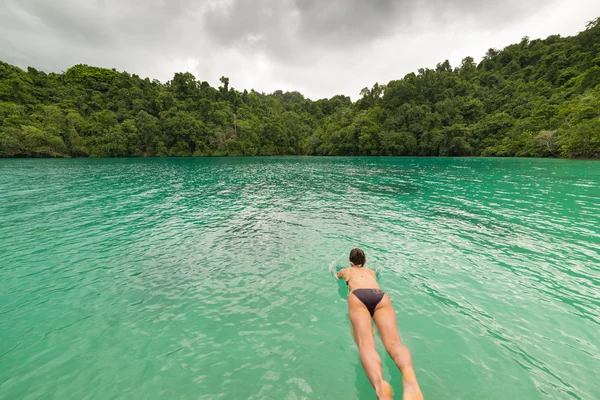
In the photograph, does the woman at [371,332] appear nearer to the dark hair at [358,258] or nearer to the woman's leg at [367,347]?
the woman's leg at [367,347]

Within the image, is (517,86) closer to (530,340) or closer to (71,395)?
(530,340)

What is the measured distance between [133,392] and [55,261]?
7.06 meters

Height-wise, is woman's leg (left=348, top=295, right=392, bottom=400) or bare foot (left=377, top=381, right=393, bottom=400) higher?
bare foot (left=377, top=381, right=393, bottom=400)

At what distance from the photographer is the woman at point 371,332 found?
316 centimetres

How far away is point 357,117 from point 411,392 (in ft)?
326

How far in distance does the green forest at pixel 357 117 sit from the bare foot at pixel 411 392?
63510 mm

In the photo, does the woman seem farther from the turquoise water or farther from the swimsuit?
the turquoise water

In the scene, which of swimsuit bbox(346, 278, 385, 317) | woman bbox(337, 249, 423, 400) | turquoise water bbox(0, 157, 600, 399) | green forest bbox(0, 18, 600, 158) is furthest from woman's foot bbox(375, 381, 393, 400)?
green forest bbox(0, 18, 600, 158)

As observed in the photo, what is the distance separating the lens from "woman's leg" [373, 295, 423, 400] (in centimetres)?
307

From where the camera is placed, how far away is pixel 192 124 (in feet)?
291

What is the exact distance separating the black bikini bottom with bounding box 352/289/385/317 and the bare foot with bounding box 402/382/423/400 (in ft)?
5.45

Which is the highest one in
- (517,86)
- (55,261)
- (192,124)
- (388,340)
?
(517,86)

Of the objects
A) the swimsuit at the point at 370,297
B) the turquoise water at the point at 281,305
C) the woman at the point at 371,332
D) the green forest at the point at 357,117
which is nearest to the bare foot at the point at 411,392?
the woman at the point at 371,332

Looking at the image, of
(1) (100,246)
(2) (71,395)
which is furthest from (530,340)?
(1) (100,246)
